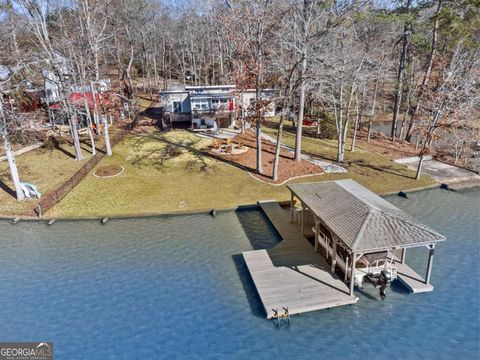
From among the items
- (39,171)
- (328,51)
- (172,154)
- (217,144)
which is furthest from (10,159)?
(328,51)

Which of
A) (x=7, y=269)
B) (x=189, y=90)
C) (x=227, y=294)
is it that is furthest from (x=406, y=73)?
(x=7, y=269)

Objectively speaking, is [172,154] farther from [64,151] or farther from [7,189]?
[7,189]

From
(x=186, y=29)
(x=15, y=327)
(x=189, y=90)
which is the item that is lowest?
(x=15, y=327)

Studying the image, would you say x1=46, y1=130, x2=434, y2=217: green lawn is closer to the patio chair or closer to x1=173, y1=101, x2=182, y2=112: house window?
the patio chair

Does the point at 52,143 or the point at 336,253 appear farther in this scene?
the point at 52,143

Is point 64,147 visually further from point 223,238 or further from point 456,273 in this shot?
point 456,273

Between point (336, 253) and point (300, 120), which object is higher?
point (300, 120)

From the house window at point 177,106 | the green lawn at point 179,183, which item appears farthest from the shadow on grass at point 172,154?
the house window at point 177,106
